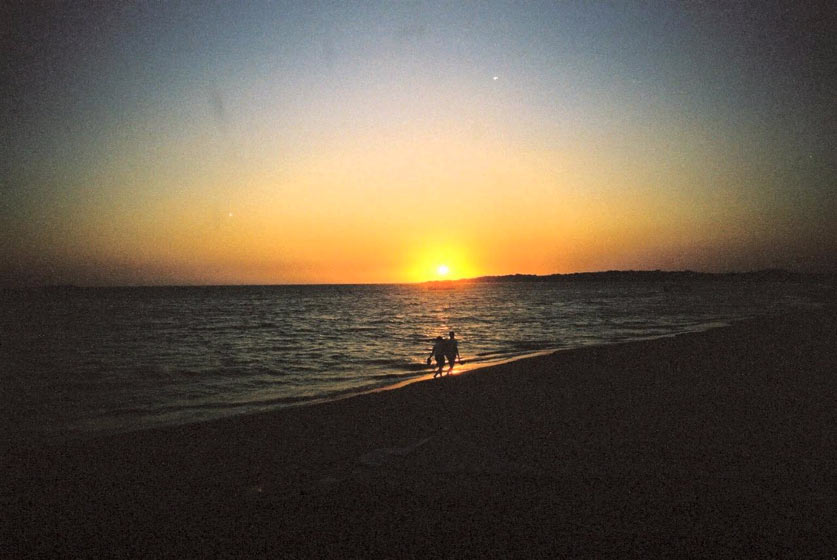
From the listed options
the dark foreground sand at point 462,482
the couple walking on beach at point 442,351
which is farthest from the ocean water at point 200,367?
the dark foreground sand at point 462,482

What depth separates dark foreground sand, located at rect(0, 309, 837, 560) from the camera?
555cm

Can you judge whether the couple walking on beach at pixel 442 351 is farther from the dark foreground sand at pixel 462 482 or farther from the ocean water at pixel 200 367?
the dark foreground sand at pixel 462 482

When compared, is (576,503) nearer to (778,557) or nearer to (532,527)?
(532,527)

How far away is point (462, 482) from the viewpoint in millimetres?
7148

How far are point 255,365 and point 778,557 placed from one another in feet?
70.6

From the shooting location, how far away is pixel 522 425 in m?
10.2

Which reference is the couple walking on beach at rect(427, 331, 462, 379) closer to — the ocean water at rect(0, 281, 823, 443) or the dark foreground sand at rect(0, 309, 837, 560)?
the ocean water at rect(0, 281, 823, 443)

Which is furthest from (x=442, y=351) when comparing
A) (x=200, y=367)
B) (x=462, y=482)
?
(x=200, y=367)

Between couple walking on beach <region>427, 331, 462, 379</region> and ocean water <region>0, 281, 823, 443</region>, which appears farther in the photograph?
couple walking on beach <region>427, 331, 462, 379</region>

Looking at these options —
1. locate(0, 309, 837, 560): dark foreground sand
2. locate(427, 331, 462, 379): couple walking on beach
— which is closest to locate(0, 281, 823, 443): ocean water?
locate(427, 331, 462, 379): couple walking on beach

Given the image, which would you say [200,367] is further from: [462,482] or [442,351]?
[462,482]

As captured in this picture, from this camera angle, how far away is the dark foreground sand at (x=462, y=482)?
5551 millimetres

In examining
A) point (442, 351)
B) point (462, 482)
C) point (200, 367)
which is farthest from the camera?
point (200, 367)

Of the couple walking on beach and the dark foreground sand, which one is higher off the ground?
the couple walking on beach
